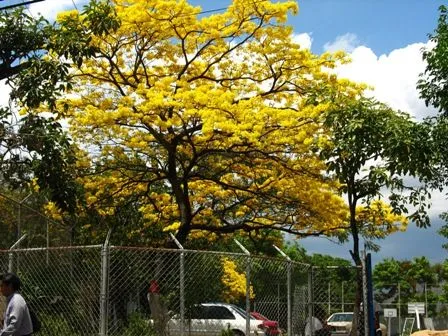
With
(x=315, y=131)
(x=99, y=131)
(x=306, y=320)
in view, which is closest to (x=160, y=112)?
(x=99, y=131)

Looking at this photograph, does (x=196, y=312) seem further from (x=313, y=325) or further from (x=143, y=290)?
(x=313, y=325)

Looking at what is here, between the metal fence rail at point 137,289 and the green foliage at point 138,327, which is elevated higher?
the metal fence rail at point 137,289

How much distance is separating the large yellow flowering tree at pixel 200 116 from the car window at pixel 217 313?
3.34 m

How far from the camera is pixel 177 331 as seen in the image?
12.8 meters

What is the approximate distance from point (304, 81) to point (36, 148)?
9.02 metres

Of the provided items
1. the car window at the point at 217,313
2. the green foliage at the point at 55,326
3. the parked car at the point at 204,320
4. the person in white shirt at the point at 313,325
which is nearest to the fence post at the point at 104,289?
the green foliage at the point at 55,326

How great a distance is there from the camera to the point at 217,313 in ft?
51.8

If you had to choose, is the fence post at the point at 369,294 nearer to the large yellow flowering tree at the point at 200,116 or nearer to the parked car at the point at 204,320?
the parked car at the point at 204,320

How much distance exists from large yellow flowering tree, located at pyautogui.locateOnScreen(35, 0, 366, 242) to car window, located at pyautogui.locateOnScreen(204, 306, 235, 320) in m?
3.34

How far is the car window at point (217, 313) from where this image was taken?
15.1 metres

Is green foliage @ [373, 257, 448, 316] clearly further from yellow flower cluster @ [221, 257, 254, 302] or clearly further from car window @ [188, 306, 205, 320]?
car window @ [188, 306, 205, 320]

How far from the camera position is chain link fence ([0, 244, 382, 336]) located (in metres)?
11.3

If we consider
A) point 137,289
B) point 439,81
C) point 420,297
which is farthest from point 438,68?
point 420,297

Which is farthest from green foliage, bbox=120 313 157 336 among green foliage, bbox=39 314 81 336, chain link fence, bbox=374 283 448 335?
chain link fence, bbox=374 283 448 335
